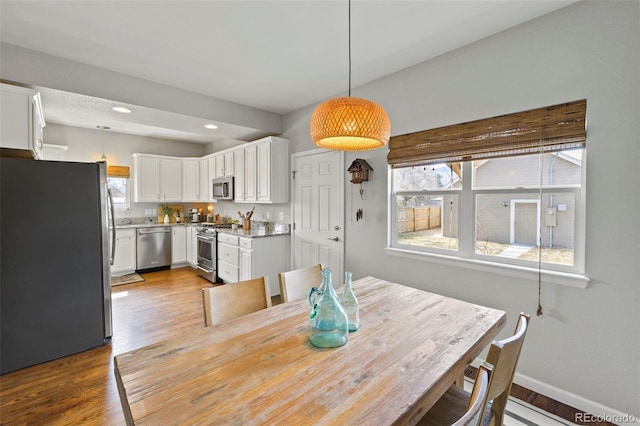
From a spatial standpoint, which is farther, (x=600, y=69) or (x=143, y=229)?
(x=143, y=229)

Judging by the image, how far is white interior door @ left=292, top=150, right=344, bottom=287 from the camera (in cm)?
343

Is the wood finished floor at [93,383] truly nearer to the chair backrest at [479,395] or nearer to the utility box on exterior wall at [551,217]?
the utility box on exterior wall at [551,217]

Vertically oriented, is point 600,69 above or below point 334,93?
below

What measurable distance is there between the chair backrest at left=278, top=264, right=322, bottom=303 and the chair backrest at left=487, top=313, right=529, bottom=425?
3.62 feet

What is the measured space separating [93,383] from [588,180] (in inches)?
147

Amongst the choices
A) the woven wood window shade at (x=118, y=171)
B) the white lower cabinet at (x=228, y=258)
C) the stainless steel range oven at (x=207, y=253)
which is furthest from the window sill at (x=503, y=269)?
the woven wood window shade at (x=118, y=171)

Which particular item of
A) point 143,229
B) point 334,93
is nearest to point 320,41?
point 334,93

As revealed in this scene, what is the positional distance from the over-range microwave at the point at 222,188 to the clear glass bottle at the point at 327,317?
4.01 m

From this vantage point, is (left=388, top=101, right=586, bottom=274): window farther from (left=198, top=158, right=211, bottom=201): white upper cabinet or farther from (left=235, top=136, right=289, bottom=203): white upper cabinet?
(left=198, top=158, right=211, bottom=201): white upper cabinet

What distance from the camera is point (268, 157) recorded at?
4.04 metres

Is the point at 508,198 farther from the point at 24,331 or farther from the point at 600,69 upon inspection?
the point at 24,331

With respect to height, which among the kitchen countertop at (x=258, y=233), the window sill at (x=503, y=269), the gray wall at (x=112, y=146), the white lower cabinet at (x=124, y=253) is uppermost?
the gray wall at (x=112, y=146)

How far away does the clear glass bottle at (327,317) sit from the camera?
1251mm

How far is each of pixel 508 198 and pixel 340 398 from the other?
2062 mm
